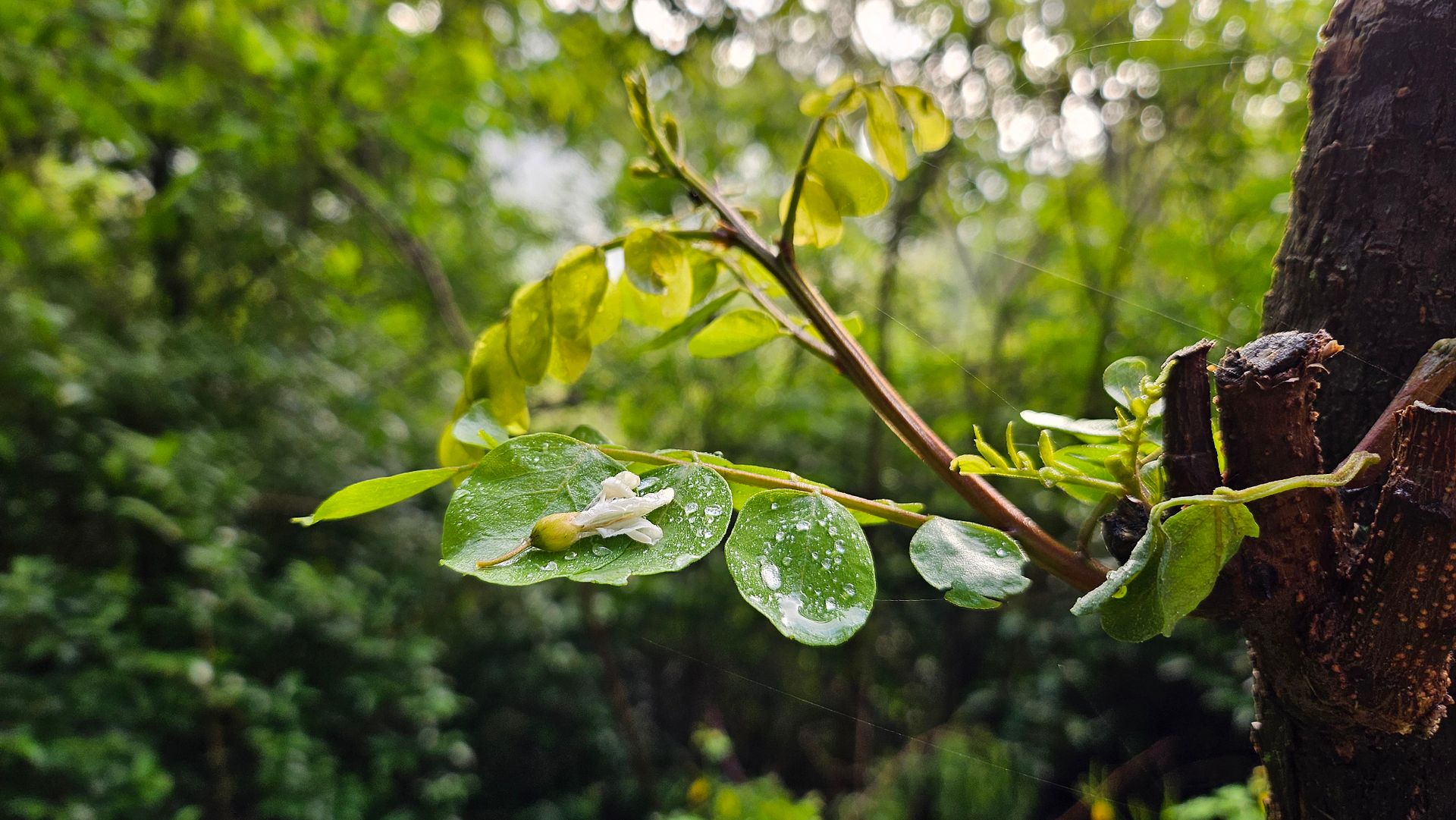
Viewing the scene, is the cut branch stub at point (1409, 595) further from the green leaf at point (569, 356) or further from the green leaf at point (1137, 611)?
the green leaf at point (569, 356)

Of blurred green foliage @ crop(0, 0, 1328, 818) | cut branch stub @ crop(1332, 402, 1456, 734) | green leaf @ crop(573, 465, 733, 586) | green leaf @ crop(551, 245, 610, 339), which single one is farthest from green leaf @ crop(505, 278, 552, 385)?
blurred green foliage @ crop(0, 0, 1328, 818)

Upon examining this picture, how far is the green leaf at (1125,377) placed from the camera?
0.33 m

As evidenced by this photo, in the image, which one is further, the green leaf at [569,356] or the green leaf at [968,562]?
the green leaf at [569,356]

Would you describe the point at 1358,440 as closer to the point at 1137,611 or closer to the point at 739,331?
the point at 1137,611

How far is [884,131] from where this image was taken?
44 cm

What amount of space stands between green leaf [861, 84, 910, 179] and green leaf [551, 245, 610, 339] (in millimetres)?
179

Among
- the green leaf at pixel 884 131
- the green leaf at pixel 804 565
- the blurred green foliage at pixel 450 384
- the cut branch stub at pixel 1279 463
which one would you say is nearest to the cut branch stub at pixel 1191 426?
the cut branch stub at pixel 1279 463

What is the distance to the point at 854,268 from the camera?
8.27 ft

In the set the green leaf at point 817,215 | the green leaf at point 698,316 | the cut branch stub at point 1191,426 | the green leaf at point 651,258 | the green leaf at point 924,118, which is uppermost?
the green leaf at point 924,118

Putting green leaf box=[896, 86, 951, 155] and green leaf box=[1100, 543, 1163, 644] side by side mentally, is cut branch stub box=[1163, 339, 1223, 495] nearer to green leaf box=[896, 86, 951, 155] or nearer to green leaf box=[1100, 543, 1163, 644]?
green leaf box=[1100, 543, 1163, 644]

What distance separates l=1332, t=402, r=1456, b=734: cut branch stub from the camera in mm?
237

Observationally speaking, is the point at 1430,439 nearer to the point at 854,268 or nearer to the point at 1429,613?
the point at 1429,613

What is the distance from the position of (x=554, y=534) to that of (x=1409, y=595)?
0.92 ft

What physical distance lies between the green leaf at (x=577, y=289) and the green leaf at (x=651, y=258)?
0.05ft
